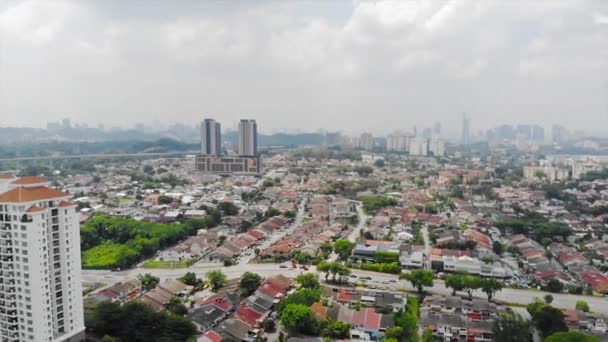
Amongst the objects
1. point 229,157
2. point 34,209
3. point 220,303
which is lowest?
point 220,303

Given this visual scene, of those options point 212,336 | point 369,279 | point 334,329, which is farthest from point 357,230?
point 212,336

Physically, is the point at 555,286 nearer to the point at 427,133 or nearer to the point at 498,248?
the point at 498,248

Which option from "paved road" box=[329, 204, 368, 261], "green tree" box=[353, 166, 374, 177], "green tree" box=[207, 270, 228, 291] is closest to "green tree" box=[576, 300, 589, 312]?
"paved road" box=[329, 204, 368, 261]

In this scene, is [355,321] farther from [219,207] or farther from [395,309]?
[219,207]

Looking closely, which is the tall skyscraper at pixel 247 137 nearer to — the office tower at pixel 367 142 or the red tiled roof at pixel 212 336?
the office tower at pixel 367 142

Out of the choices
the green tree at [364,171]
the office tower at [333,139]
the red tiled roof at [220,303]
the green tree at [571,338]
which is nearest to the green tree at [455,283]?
the green tree at [571,338]

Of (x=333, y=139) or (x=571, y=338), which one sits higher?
(x=333, y=139)

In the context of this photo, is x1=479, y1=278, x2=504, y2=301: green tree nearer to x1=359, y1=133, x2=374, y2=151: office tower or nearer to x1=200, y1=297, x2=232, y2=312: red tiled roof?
x1=200, y1=297, x2=232, y2=312: red tiled roof
